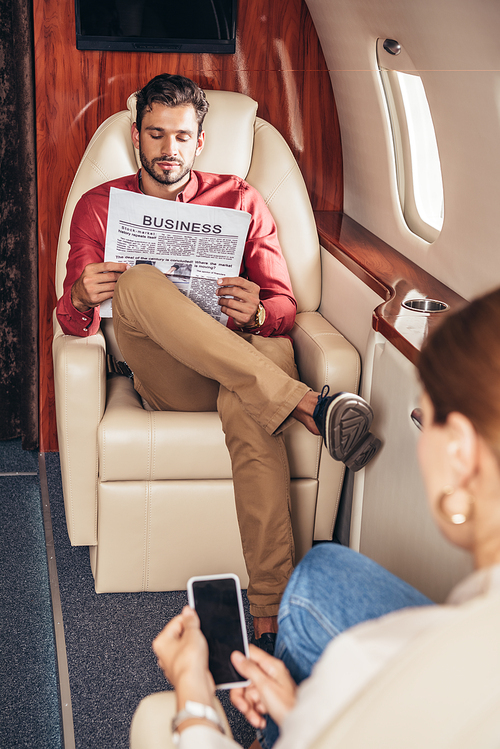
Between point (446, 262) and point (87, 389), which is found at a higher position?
point (446, 262)

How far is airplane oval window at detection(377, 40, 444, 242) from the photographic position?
2279 mm

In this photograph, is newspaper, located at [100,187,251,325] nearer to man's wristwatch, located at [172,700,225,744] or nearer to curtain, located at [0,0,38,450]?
curtain, located at [0,0,38,450]

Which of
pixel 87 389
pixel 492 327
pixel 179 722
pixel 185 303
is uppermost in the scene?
pixel 492 327

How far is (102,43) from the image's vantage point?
2404mm

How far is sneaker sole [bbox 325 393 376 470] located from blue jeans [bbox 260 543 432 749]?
56 cm

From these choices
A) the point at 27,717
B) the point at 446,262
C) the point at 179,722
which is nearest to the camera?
the point at 179,722

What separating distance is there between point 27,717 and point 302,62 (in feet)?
7.69

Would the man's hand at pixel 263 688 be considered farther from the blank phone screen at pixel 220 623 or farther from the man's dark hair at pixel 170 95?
the man's dark hair at pixel 170 95

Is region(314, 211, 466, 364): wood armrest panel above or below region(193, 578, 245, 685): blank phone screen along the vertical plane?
above

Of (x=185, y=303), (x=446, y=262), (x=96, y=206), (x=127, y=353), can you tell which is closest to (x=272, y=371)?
(x=185, y=303)

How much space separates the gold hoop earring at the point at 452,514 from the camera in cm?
70

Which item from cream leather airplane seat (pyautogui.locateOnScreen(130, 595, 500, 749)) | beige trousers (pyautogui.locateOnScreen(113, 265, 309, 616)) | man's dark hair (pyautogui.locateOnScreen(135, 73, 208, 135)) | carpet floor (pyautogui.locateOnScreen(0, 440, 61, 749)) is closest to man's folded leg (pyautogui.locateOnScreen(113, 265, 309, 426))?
beige trousers (pyautogui.locateOnScreen(113, 265, 309, 616))

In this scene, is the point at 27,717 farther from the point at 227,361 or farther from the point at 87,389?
the point at 227,361

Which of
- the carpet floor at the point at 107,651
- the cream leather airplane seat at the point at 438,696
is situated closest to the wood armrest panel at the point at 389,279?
the carpet floor at the point at 107,651
